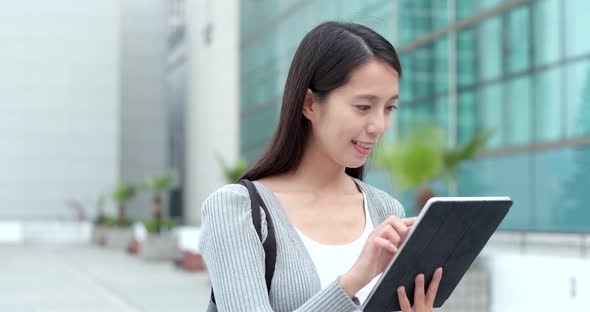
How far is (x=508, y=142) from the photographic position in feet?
62.1

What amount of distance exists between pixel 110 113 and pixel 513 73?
36.6m

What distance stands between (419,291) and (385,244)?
0.68ft

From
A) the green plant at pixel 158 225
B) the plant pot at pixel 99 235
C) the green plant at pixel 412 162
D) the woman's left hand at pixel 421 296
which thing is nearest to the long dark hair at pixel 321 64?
the woman's left hand at pixel 421 296

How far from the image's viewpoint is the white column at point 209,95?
40.4 m

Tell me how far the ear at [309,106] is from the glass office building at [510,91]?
493 inches

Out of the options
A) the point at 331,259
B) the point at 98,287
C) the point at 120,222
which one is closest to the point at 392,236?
the point at 331,259

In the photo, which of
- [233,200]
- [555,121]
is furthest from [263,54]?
[233,200]

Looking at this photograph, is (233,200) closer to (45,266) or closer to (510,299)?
(510,299)

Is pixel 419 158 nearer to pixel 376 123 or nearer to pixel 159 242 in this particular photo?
pixel 376 123

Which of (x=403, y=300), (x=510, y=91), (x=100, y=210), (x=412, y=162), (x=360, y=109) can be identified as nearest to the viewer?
(x=403, y=300)

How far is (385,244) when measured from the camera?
1883 mm

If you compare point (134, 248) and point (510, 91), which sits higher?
point (510, 91)

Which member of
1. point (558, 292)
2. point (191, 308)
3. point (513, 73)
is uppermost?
point (513, 73)

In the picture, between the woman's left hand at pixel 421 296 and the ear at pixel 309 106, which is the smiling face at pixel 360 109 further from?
the woman's left hand at pixel 421 296
